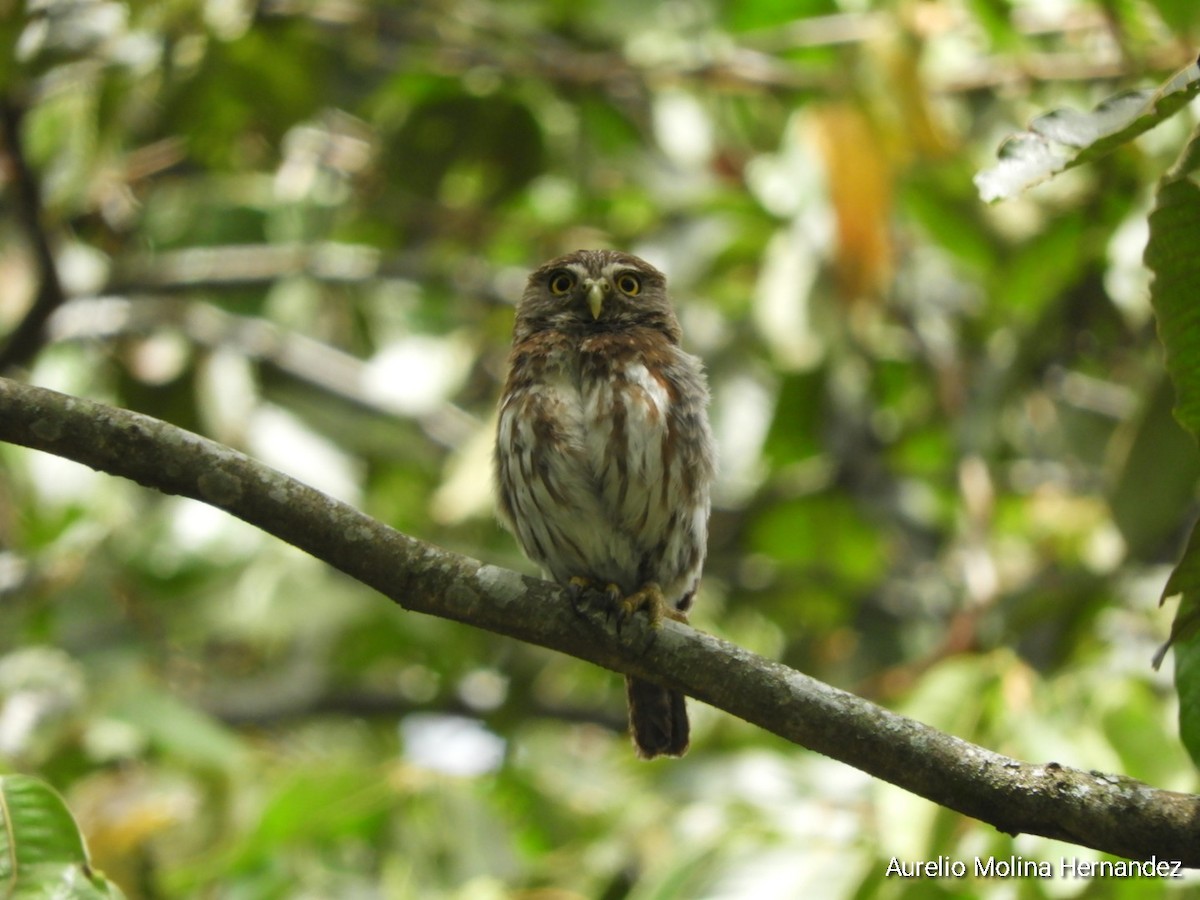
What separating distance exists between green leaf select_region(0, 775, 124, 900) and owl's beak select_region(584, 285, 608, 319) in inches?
98.2

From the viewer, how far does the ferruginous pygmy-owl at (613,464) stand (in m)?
3.97

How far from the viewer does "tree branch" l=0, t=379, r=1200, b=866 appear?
2338mm

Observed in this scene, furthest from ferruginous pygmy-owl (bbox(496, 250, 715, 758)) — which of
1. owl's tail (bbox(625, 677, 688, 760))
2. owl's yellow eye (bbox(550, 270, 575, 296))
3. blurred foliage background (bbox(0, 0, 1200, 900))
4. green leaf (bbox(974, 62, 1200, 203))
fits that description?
green leaf (bbox(974, 62, 1200, 203))

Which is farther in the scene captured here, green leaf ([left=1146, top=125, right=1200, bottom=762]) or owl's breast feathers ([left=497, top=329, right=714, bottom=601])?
owl's breast feathers ([left=497, top=329, right=714, bottom=601])

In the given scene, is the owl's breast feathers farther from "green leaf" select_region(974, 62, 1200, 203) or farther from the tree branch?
"green leaf" select_region(974, 62, 1200, 203)

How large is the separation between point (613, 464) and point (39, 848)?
207 cm

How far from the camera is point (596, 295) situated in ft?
14.4

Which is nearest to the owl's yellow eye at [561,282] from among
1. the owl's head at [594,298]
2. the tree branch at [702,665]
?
the owl's head at [594,298]

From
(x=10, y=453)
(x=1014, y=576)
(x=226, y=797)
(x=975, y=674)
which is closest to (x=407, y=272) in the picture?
(x=10, y=453)

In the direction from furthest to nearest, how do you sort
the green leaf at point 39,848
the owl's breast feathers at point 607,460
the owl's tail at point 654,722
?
1. the owl's tail at point 654,722
2. the owl's breast feathers at point 607,460
3. the green leaf at point 39,848

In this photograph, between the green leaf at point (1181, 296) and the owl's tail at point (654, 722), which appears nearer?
the green leaf at point (1181, 296)

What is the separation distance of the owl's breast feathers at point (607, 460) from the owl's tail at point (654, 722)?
0.32m

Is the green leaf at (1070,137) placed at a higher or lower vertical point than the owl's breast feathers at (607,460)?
lower

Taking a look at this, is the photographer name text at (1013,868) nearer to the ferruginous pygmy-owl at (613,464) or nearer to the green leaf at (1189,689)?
the green leaf at (1189,689)
